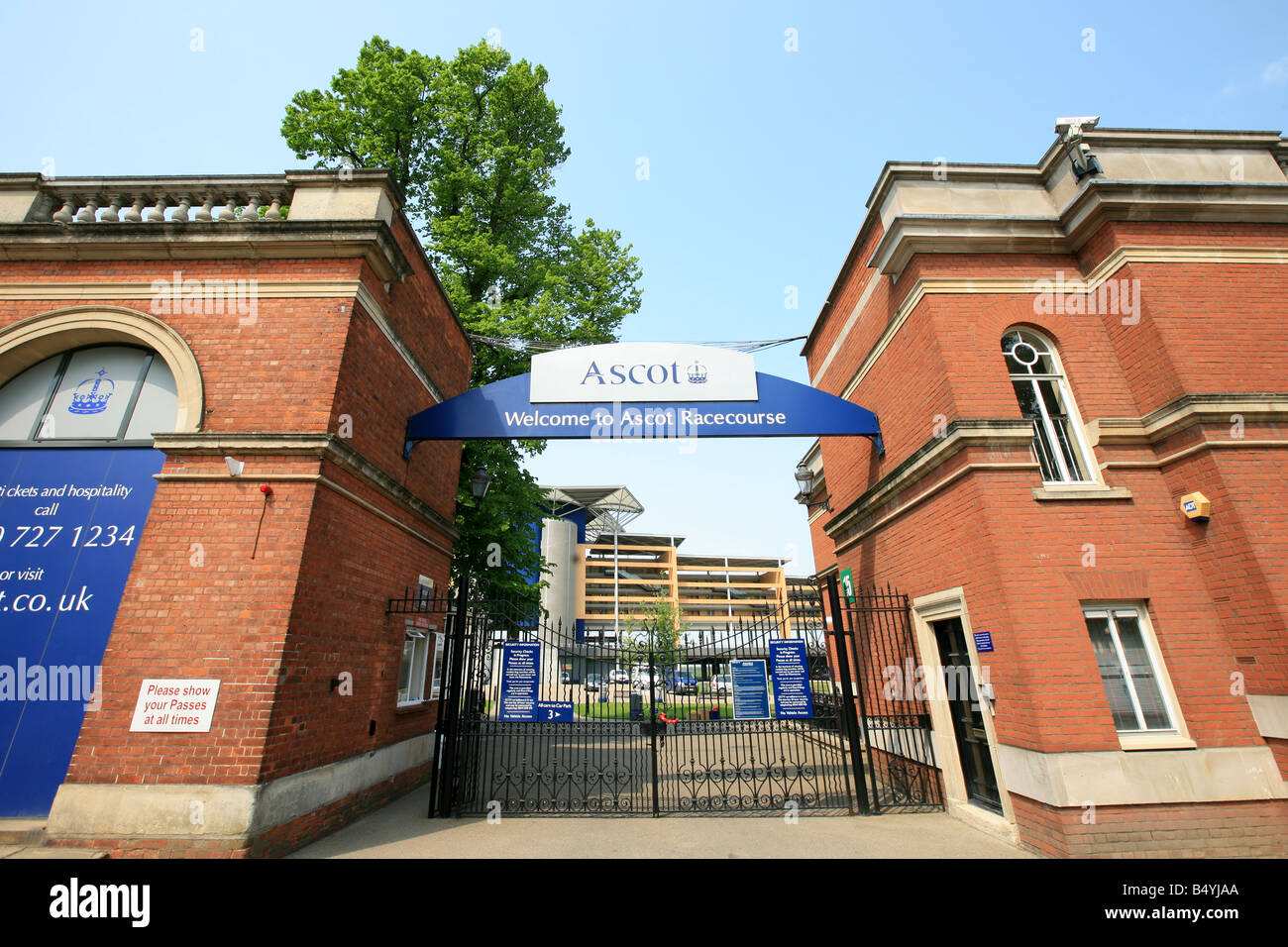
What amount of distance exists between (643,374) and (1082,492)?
657 cm

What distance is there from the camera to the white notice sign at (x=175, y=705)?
560 cm

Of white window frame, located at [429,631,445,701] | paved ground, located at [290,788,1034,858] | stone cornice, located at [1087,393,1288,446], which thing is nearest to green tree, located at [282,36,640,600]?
white window frame, located at [429,631,445,701]

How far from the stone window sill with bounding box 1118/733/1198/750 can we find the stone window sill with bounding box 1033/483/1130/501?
9.32 ft

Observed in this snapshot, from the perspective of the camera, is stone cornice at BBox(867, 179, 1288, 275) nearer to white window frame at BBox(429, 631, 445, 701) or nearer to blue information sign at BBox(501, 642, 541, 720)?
blue information sign at BBox(501, 642, 541, 720)

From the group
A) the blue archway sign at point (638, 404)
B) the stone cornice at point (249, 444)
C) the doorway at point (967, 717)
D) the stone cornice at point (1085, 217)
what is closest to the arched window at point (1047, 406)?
the stone cornice at point (1085, 217)

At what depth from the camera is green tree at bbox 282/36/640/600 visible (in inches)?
506

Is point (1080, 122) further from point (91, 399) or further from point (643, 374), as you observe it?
point (91, 399)

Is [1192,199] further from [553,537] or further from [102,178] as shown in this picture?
[553,537]

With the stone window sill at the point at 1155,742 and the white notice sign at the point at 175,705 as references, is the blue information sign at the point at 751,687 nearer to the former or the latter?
the stone window sill at the point at 1155,742

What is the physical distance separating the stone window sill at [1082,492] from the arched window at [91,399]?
11717 millimetres

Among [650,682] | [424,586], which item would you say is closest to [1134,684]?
[650,682]

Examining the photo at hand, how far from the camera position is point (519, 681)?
7914mm

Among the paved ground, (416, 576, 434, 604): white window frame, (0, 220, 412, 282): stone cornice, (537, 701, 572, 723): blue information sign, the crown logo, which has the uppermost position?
(0, 220, 412, 282): stone cornice

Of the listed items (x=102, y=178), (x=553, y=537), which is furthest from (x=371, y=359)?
(x=553, y=537)
